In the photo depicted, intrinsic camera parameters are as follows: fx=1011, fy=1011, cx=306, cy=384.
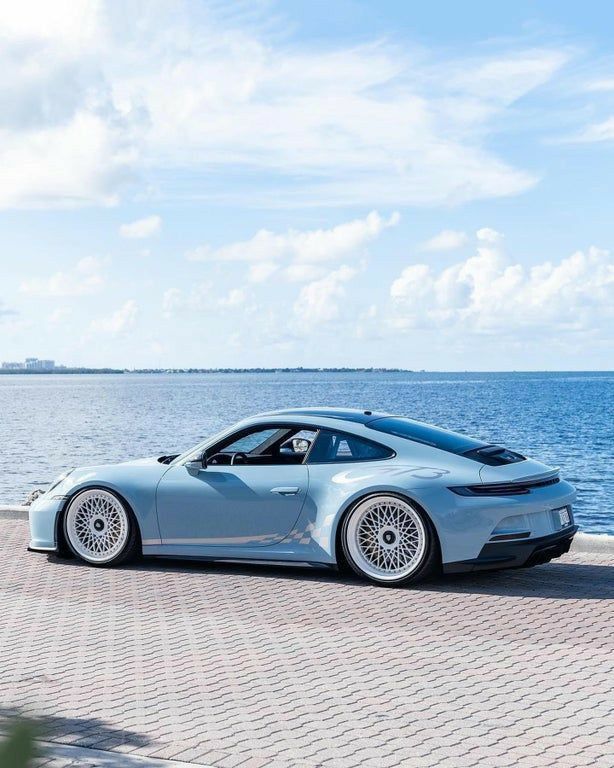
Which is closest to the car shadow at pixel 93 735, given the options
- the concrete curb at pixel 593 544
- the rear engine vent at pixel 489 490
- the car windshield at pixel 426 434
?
→ the rear engine vent at pixel 489 490

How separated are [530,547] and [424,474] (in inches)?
37.8

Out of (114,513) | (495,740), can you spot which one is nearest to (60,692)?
(495,740)

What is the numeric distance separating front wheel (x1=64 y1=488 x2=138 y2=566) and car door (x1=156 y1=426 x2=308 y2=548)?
1.10 feet

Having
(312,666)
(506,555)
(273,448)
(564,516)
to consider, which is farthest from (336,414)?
(312,666)

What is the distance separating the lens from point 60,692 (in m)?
5.11

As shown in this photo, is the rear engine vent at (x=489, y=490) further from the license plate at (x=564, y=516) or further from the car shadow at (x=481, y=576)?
the car shadow at (x=481, y=576)

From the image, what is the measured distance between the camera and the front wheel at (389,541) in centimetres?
767

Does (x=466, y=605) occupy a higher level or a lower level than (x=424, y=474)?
lower

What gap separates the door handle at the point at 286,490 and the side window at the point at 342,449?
28cm

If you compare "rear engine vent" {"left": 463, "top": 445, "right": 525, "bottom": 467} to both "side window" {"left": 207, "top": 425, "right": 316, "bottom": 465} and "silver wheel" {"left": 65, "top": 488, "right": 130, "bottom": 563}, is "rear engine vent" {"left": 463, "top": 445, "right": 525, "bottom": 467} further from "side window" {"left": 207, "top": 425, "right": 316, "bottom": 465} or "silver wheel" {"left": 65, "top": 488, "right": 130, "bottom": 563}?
"silver wheel" {"left": 65, "top": 488, "right": 130, "bottom": 563}

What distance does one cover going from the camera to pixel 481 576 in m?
8.29

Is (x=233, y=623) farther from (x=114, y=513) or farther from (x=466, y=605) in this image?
(x=114, y=513)

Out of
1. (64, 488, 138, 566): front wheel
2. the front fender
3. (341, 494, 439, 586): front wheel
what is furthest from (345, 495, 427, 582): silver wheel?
(64, 488, 138, 566): front wheel

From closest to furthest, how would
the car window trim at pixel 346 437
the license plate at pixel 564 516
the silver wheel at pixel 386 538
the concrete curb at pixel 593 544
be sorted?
the silver wheel at pixel 386 538 → the license plate at pixel 564 516 → the car window trim at pixel 346 437 → the concrete curb at pixel 593 544
